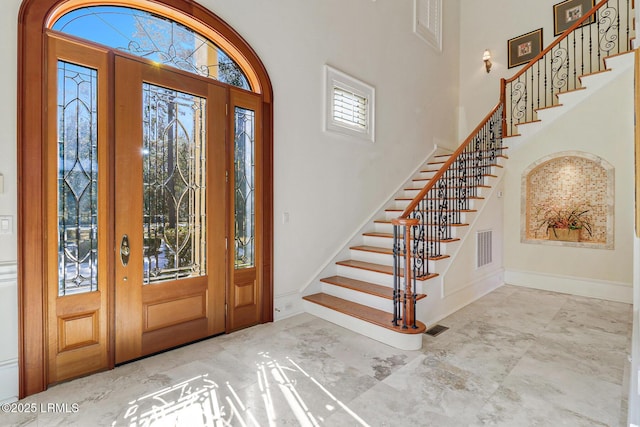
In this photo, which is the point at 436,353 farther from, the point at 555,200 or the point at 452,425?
the point at 555,200

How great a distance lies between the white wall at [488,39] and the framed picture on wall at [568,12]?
0.09 m

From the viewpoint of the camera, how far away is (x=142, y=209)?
2609mm

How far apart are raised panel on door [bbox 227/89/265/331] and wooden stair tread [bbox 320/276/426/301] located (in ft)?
3.11

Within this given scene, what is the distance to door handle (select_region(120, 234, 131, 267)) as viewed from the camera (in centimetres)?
251

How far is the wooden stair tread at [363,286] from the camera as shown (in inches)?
129

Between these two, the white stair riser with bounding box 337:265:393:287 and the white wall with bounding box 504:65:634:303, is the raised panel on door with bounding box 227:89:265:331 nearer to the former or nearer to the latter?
the white stair riser with bounding box 337:265:393:287

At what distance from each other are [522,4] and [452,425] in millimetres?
7493

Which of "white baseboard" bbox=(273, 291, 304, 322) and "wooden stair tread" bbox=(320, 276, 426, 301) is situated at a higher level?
"wooden stair tread" bbox=(320, 276, 426, 301)

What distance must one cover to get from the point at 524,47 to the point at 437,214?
14.0 ft

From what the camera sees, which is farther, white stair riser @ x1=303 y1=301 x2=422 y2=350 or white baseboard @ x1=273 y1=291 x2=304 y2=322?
white baseboard @ x1=273 y1=291 x2=304 y2=322

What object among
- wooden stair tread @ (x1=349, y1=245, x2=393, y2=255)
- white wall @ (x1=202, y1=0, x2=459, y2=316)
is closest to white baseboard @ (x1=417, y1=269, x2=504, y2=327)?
wooden stair tread @ (x1=349, y1=245, x2=393, y2=255)

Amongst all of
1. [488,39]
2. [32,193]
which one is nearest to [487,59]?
[488,39]

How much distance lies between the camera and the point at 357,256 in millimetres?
4273

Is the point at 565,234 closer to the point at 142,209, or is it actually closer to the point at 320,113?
the point at 320,113
